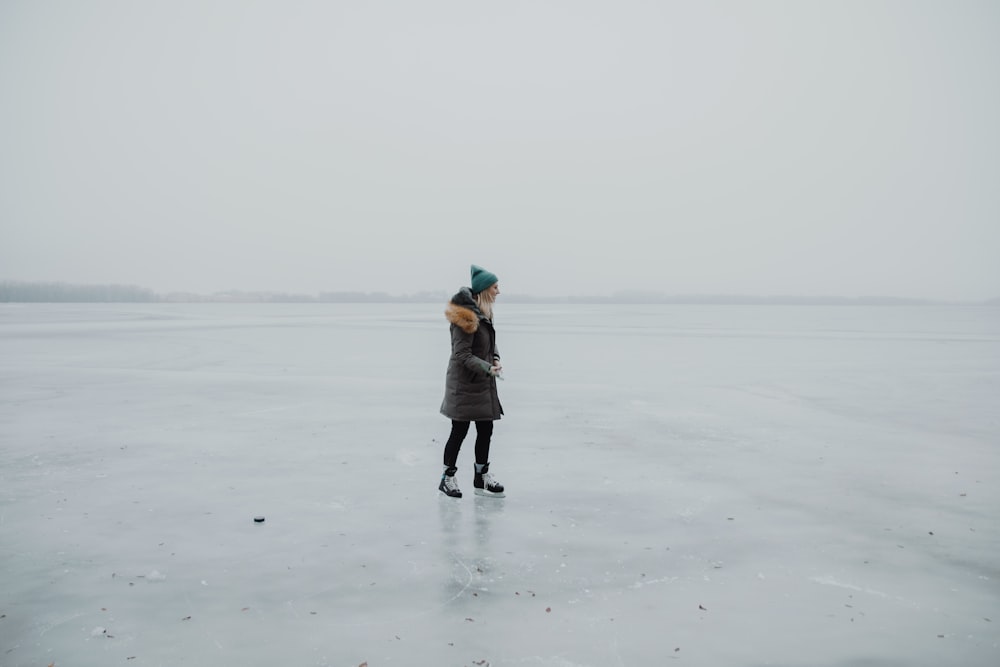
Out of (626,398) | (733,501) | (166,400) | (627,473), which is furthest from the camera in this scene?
(626,398)

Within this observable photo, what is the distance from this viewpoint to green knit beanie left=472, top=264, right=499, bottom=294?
5965 millimetres

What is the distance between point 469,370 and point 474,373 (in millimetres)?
49

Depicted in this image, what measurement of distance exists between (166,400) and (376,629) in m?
9.17

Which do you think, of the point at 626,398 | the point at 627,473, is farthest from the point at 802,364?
the point at 627,473

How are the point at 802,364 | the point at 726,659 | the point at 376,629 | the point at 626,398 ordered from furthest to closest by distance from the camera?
the point at 802,364 < the point at 626,398 < the point at 376,629 < the point at 726,659

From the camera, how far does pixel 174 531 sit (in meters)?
5.18

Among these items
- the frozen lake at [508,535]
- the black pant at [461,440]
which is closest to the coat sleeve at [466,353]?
the black pant at [461,440]

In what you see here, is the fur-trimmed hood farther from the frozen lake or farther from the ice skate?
the frozen lake

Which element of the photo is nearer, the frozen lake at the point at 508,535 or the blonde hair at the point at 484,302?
the frozen lake at the point at 508,535

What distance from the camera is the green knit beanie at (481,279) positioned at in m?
5.96

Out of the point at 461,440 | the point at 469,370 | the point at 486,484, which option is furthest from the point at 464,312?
the point at 486,484

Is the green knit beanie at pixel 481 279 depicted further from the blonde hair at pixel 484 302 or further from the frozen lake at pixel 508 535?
the frozen lake at pixel 508 535

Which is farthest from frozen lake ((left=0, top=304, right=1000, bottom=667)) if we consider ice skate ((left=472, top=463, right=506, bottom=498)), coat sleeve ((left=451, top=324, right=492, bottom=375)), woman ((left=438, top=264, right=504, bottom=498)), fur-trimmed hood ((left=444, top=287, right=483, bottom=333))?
fur-trimmed hood ((left=444, top=287, right=483, bottom=333))

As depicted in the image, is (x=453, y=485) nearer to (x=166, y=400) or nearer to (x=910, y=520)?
(x=910, y=520)
